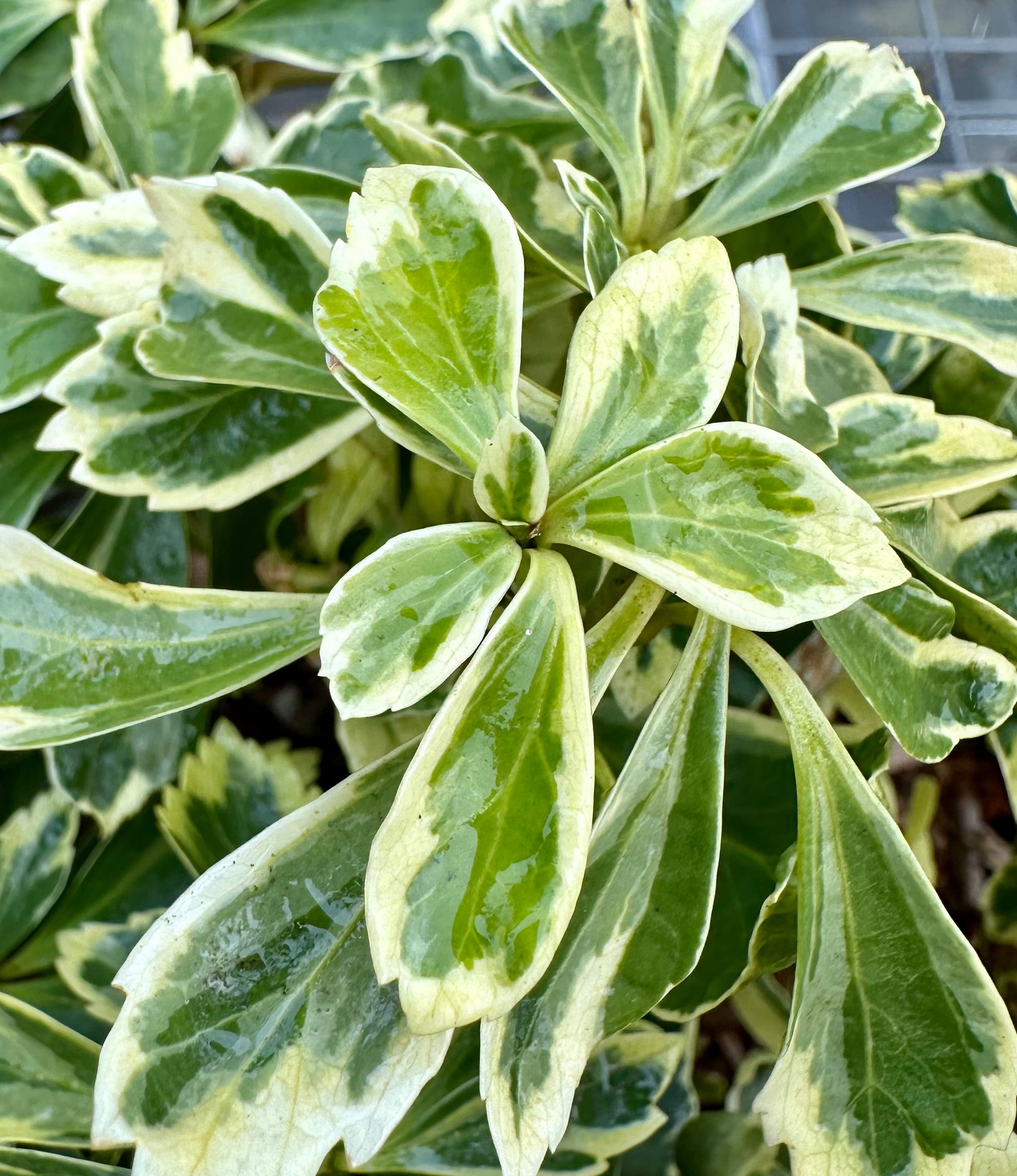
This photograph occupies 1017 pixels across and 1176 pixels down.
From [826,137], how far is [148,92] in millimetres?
455

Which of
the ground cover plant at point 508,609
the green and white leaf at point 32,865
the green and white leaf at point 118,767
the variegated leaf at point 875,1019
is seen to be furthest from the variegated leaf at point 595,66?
the green and white leaf at point 32,865

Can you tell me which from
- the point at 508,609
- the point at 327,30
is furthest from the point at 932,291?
the point at 327,30

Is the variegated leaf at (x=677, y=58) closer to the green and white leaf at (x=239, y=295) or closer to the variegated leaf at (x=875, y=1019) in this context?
the green and white leaf at (x=239, y=295)

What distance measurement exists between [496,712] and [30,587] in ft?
0.79

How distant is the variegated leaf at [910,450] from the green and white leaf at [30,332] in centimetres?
47

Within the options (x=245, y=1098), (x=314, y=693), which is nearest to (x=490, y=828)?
(x=245, y=1098)

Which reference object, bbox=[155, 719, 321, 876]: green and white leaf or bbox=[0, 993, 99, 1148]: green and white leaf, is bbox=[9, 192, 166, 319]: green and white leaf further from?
bbox=[0, 993, 99, 1148]: green and white leaf

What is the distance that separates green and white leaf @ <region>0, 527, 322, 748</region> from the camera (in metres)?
0.47

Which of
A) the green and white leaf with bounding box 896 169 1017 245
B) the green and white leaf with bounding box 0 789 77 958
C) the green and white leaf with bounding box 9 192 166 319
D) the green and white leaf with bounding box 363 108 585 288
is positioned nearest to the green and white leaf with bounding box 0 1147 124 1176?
the green and white leaf with bounding box 0 789 77 958

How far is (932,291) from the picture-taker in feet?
1.78

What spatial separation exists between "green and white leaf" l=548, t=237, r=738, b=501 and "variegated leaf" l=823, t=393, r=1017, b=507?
0.13 m

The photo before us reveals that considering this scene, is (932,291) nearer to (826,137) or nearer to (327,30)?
(826,137)

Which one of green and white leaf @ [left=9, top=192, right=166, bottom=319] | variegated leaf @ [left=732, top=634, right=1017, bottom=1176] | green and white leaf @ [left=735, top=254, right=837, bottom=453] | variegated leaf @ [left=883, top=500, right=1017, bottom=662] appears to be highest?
green and white leaf @ [left=9, top=192, right=166, bottom=319]

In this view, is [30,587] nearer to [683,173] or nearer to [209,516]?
[209,516]
